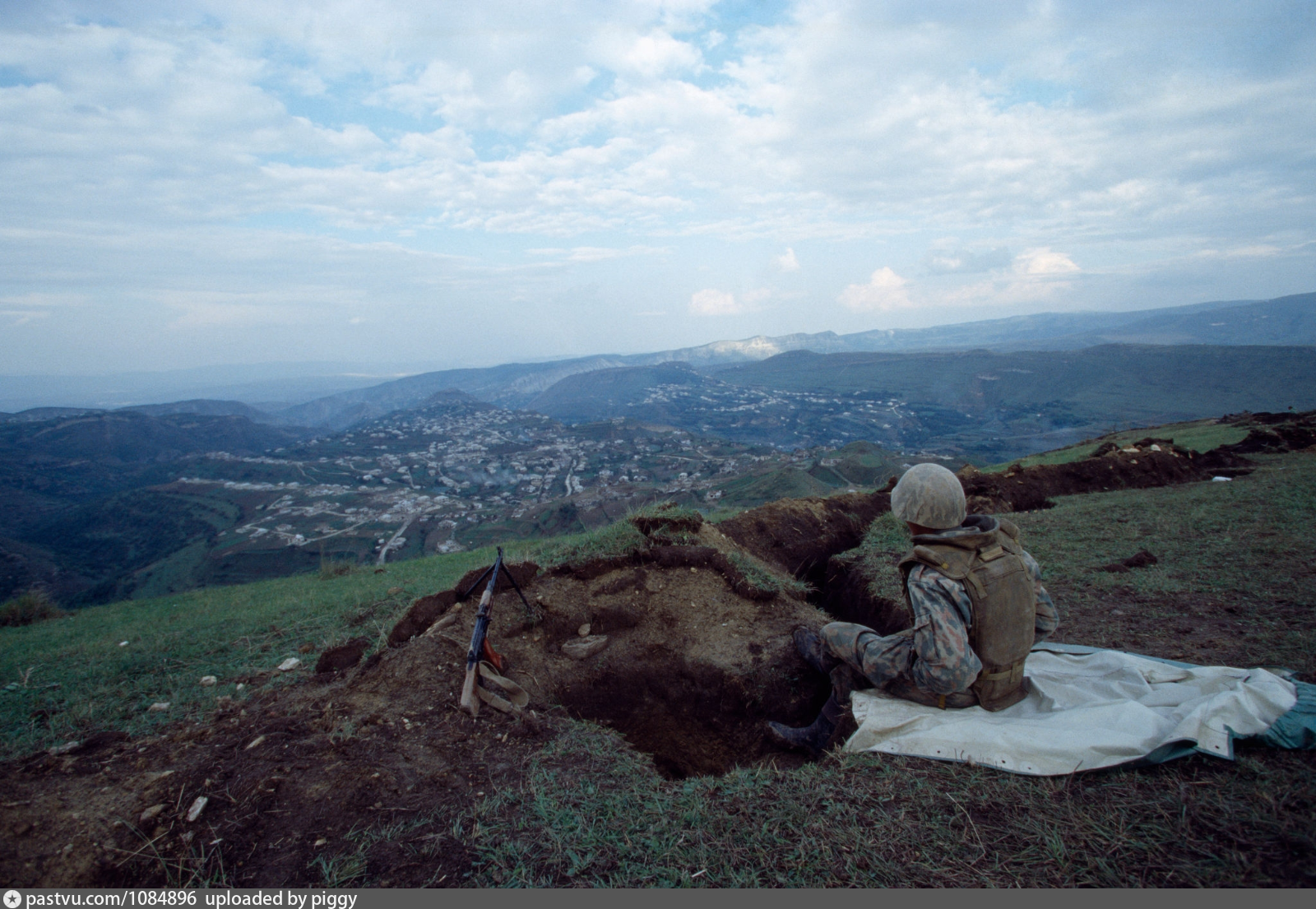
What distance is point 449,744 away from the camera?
13.1 ft

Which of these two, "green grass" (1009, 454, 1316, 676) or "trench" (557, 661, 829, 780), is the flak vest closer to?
"trench" (557, 661, 829, 780)

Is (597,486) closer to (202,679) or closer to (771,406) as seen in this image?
(202,679)

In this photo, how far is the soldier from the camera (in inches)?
138

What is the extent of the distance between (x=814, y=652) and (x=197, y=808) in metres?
4.64

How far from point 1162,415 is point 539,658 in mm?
88664

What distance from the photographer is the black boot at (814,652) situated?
4.93 m

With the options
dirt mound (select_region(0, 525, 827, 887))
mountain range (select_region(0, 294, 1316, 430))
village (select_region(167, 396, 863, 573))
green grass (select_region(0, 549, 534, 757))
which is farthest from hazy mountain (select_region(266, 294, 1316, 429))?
dirt mound (select_region(0, 525, 827, 887))

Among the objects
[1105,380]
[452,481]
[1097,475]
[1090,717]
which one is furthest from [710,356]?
[1090,717]

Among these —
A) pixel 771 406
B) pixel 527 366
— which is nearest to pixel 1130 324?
pixel 771 406

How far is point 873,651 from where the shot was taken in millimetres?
3951

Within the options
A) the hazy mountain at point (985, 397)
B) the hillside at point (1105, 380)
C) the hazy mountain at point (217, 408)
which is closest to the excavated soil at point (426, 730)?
the hazy mountain at point (985, 397)

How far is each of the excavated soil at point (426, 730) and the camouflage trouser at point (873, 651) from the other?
1003 millimetres

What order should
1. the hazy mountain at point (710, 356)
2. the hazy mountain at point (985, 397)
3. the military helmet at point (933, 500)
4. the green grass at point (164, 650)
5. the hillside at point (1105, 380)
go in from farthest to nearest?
1. the hazy mountain at point (710, 356)
2. the hillside at point (1105, 380)
3. the hazy mountain at point (985, 397)
4. the green grass at point (164, 650)
5. the military helmet at point (933, 500)

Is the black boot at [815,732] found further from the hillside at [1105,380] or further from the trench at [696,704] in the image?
the hillside at [1105,380]
